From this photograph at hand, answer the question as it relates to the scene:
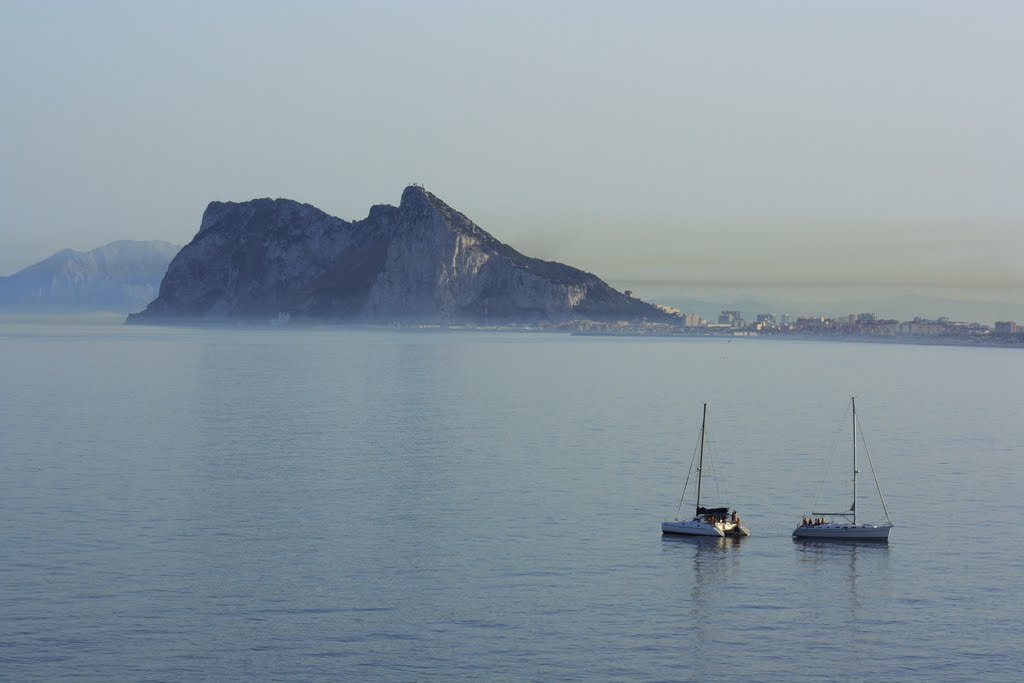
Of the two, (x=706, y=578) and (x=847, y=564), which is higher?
(x=847, y=564)

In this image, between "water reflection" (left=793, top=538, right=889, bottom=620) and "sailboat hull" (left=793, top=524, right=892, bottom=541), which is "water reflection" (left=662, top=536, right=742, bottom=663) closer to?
"water reflection" (left=793, top=538, right=889, bottom=620)

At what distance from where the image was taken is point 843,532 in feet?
217

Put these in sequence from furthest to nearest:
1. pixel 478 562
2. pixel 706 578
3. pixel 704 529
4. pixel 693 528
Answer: pixel 693 528, pixel 704 529, pixel 478 562, pixel 706 578

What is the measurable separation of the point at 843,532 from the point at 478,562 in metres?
21.4

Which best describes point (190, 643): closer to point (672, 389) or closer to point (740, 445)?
point (740, 445)

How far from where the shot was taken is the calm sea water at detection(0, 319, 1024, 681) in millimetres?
44594

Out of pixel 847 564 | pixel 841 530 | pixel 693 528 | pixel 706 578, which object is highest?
pixel 841 530

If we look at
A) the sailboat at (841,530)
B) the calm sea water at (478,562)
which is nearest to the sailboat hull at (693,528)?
the calm sea water at (478,562)

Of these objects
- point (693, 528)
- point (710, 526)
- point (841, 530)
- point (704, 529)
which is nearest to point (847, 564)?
point (841, 530)

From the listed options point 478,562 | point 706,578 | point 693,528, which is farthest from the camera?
point 693,528

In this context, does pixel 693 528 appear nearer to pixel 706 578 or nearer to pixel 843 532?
pixel 843 532

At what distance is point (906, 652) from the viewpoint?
46.2 m

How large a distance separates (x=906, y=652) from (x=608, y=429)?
236 feet

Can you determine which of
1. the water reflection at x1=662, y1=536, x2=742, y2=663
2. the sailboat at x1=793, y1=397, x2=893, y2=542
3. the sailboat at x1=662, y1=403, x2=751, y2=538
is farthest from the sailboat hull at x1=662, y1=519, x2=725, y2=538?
the sailboat at x1=793, y1=397, x2=893, y2=542
